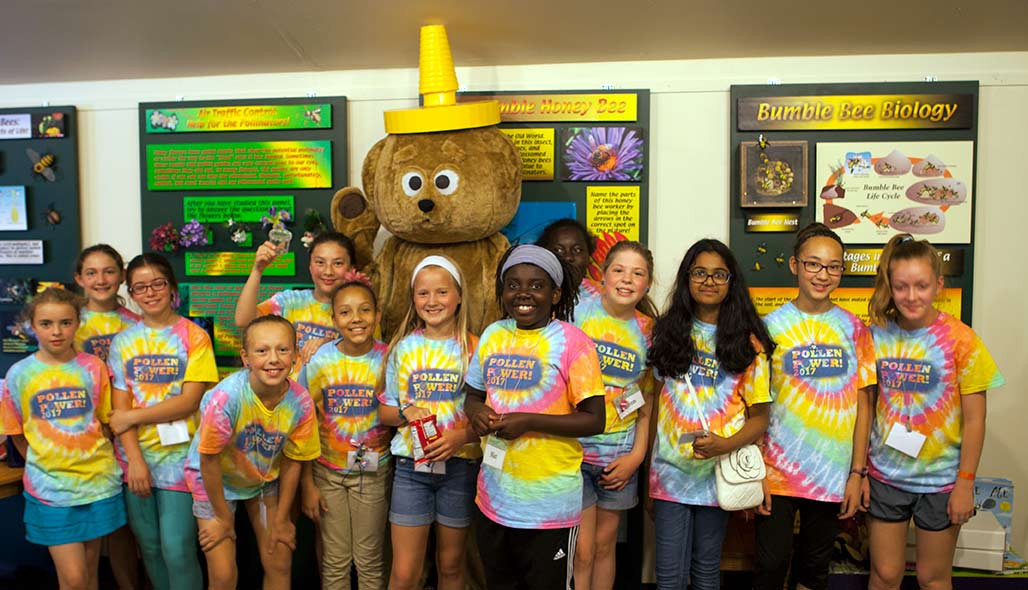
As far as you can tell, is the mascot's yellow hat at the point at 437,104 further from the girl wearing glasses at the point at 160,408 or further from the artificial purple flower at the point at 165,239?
the artificial purple flower at the point at 165,239

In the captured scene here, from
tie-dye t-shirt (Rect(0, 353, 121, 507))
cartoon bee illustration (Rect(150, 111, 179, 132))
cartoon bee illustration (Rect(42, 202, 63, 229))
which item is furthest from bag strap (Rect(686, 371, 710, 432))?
cartoon bee illustration (Rect(42, 202, 63, 229))

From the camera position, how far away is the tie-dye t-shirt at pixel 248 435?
2.28m

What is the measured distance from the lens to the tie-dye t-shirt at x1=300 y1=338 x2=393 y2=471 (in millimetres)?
2555

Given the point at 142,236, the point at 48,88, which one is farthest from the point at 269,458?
the point at 48,88

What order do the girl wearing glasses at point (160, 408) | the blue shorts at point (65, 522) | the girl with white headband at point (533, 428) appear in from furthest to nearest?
the girl wearing glasses at point (160, 408), the blue shorts at point (65, 522), the girl with white headband at point (533, 428)

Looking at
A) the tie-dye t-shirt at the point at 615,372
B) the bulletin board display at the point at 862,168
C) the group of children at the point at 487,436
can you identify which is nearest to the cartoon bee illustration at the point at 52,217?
the group of children at the point at 487,436

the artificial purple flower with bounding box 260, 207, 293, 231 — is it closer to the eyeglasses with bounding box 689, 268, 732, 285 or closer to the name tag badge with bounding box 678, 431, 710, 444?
the eyeglasses with bounding box 689, 268, 732, 285

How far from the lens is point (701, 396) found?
7.94 feet

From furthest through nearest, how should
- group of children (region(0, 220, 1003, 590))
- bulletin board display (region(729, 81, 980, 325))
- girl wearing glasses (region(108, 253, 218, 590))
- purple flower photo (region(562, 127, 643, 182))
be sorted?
1. purple flower photo (region(562, 127, 643, 182))
2. bulletin board display (region(729, 81, 980, 325))
3. girl wearing glasses (region(108, 253, 218, 590))
4. group of children (region(0, 220, 1003, 590))

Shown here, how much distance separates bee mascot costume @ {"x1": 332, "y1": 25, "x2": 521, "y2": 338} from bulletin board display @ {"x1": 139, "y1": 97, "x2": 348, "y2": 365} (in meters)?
0.56

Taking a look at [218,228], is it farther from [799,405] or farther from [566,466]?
[799,405]

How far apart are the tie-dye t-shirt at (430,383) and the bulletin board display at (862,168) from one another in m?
1.72

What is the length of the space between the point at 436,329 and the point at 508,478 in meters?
0.63

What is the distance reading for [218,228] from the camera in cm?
351
